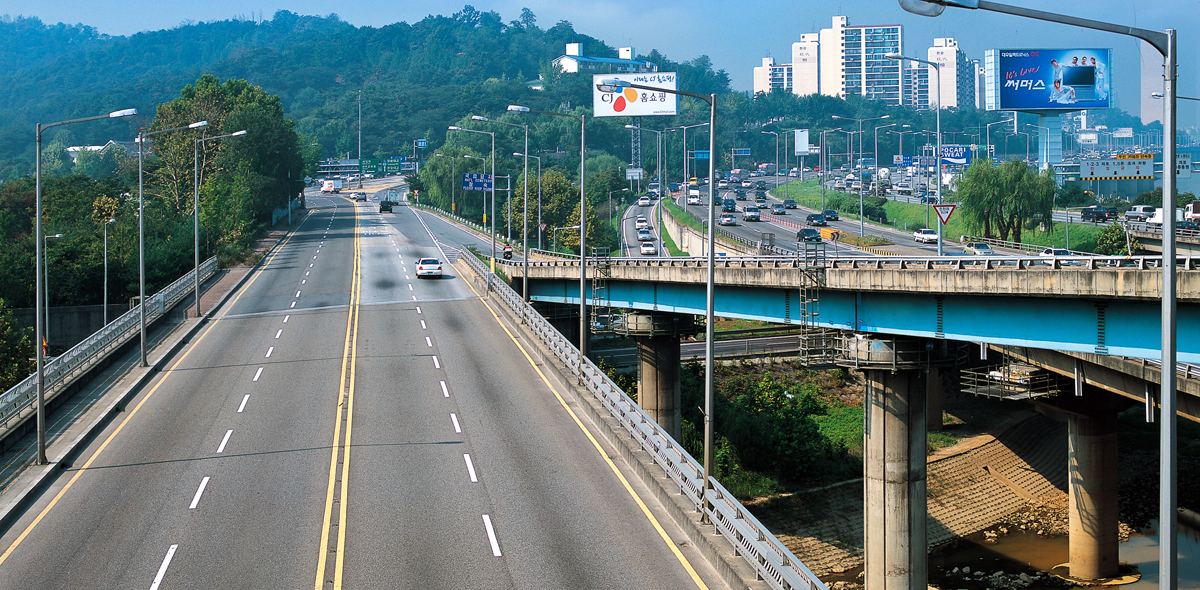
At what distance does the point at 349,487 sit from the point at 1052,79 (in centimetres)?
9967

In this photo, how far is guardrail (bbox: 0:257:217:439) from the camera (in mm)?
28656

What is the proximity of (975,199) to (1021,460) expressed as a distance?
1490 inches

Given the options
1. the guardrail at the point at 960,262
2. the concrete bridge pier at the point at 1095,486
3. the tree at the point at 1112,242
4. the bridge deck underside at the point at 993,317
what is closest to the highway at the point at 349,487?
the bridge deck underside at the point at 993,317

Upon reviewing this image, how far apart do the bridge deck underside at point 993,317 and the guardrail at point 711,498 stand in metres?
7.41

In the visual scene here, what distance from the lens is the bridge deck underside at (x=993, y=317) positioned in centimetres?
2222

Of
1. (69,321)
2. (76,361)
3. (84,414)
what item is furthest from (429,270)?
(84,414)

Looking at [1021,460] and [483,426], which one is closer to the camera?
[483,426]

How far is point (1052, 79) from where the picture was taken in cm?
10412

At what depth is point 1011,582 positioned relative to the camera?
36781 mm

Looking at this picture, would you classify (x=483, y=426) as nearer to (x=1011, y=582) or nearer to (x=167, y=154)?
(x=1011, y=582)

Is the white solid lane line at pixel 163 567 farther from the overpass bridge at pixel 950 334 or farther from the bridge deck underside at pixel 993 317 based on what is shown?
the bridge deck underside at pixel 993 317

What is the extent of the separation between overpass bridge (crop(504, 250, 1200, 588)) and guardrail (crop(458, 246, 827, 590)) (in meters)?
6.95

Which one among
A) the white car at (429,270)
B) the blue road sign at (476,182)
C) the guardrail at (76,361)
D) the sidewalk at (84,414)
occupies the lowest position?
the sidewalk at (84,414)

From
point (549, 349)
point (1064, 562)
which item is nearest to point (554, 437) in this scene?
point (549, 349)
